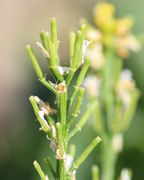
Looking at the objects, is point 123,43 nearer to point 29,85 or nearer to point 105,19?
point 105,19

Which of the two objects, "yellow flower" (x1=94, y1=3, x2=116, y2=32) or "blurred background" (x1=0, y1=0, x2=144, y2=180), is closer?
"yellow flower" (x1=94, y1=3, x2=116, y2=32)

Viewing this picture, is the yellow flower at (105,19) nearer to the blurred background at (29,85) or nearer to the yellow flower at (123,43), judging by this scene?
the yellow flower at (123,43)

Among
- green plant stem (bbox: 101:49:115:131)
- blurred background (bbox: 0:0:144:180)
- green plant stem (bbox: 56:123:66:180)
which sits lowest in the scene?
blurred background (bbox: 0:0:144:180)

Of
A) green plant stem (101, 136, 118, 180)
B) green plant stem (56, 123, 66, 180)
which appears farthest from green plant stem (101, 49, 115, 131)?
green plant stem (56, 123, 66, 180)

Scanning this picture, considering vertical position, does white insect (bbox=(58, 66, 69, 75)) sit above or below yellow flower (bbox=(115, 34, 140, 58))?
above

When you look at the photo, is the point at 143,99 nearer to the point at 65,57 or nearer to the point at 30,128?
the point at 30,128

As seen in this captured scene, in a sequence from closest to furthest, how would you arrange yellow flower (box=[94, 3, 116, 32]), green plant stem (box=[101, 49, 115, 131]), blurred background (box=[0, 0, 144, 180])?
green plant stem (box=[101, 49, 115, 131]) → yellow flower (box=[94, 3, 116, 32]) → blurred background (box=[0, 0, 144, 180])

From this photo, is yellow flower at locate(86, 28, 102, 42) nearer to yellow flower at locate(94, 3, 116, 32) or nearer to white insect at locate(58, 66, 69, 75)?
yellow flower at locate(94, 3, 116, 32)
